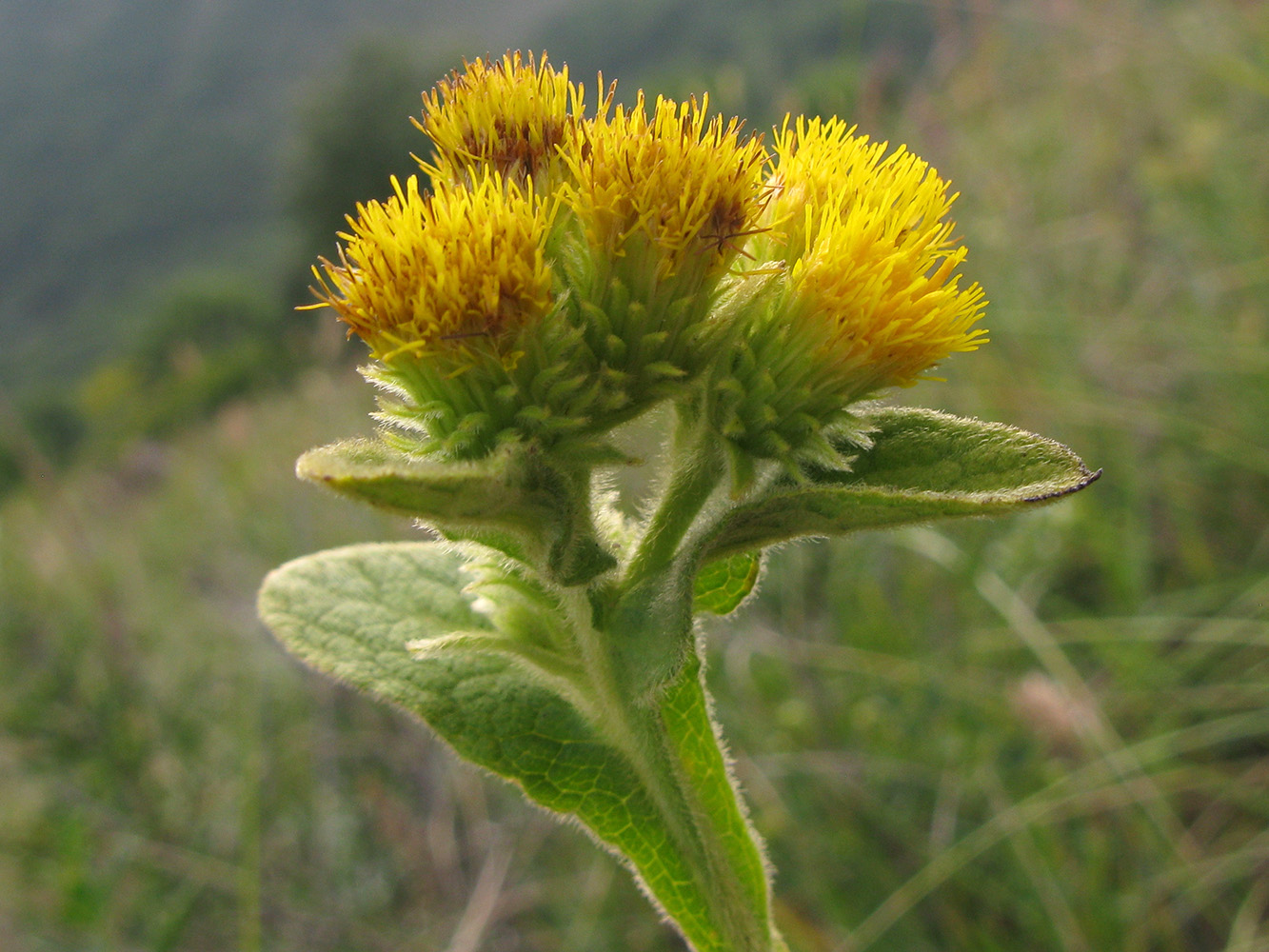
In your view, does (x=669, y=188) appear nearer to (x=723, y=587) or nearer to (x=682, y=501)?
(x=682, y=501)

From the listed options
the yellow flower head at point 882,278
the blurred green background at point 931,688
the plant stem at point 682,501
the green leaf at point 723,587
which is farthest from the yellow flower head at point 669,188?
the blurred green background at point 931,688

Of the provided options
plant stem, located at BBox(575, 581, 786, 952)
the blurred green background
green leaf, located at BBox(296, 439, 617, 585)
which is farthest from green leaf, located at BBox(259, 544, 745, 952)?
the blurred green background

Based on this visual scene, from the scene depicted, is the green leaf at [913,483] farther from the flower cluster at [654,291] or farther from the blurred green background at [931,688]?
the blurred green background at [931,688]

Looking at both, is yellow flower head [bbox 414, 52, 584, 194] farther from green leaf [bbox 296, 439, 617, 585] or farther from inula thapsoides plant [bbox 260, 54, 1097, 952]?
green leaf [bbox 296, 439, 617, 585]

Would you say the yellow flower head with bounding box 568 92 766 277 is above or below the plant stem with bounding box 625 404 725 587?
above

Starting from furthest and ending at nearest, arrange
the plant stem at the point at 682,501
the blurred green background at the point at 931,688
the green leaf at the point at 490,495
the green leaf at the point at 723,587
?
the blurred green background at the point at 931,688, the green leaf at the point at 723,587, the plant stem at the point at 682,501, the green leaf at the point at 490,495

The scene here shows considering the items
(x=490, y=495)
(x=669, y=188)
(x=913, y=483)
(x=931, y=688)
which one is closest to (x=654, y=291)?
(x=669, y=188)
